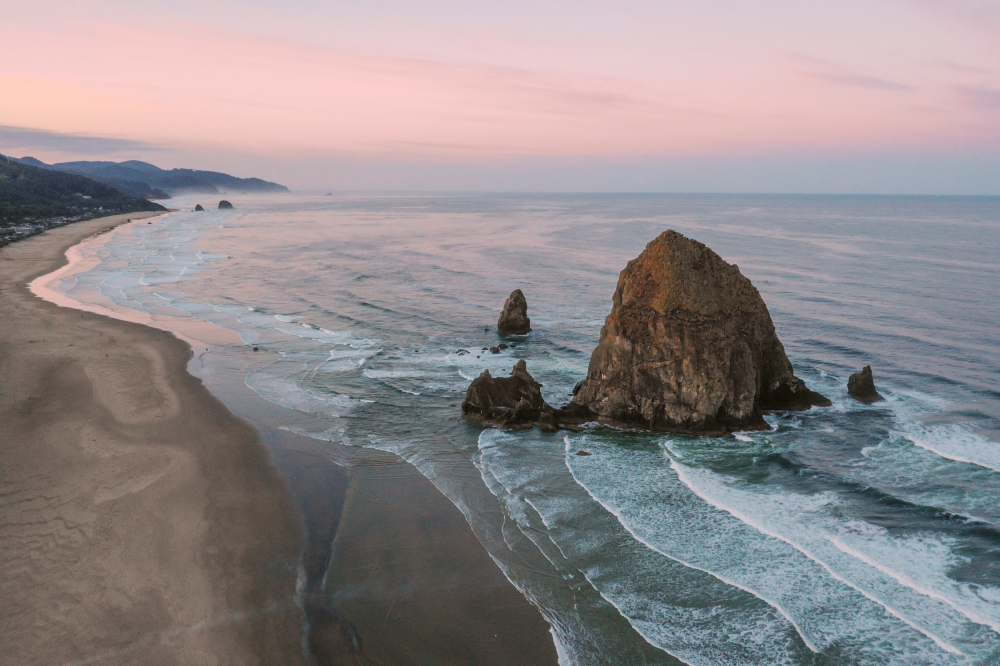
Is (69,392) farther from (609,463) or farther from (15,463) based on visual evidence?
(609,463)

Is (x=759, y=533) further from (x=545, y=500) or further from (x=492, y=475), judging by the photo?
(x=492, y=475)

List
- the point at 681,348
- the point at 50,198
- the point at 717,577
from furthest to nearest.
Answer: the point at 50,198 → the point at 681,348 → the point at 717,577

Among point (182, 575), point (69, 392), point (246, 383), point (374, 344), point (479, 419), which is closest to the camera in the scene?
point (182, 575)

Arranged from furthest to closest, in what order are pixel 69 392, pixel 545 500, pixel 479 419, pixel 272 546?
pixel 69 392 < pixel 479 419 < pixel 545 500 < pixel 272 546

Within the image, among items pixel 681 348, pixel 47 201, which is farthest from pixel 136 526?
pixel 47 201

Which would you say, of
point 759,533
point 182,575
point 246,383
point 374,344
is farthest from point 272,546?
point 374,344

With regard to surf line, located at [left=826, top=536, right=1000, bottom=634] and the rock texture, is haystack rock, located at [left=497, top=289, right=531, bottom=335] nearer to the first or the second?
the rock texture

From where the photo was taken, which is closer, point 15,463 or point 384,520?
point 384,520

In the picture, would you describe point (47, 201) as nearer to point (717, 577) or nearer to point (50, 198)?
point (50, 198)
